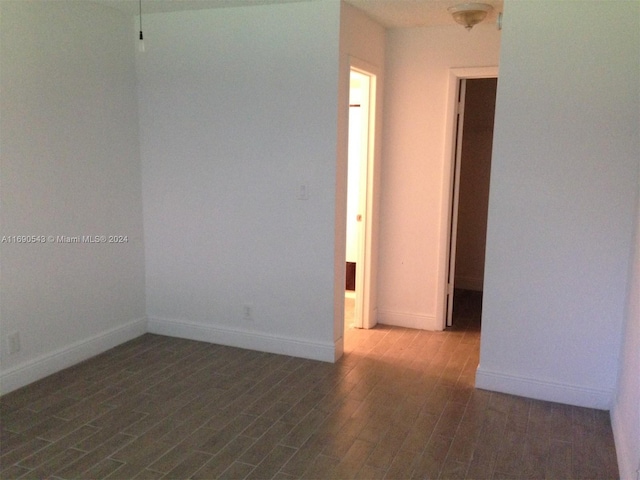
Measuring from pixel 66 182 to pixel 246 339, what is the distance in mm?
1708

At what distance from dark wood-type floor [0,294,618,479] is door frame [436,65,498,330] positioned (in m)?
0.70

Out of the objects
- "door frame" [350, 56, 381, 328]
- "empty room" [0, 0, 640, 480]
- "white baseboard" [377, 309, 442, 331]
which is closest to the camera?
"empty room" [0, 0, 640, 480]

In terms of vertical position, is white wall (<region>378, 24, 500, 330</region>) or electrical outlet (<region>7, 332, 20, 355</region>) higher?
white wall (<region>378, 24, 500, 330</region>)

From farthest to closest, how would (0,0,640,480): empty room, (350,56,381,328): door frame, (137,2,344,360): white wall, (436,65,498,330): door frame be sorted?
(350,56,381,328): door frame
(436,65,498,330): door frame
(137,2,344,360): white wall
(0,0,640,480): empty room

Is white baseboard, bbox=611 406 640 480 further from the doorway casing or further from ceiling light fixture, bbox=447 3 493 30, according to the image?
ceiling light fixture, bbox=447 3 493 30

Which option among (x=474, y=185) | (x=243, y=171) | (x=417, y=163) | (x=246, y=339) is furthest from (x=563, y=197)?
(x=474, y=185)

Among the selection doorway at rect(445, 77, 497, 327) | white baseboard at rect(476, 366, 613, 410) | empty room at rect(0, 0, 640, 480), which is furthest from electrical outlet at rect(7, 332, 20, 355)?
doorway at rect(445, 77, 497, 327)

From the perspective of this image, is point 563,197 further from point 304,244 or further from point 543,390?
point 304,244

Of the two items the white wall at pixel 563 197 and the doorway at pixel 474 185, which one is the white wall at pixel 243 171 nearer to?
the white wall at pixel 563 197

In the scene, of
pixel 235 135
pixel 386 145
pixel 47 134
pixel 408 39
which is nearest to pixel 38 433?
pixel 47 134

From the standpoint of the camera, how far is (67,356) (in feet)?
12.1

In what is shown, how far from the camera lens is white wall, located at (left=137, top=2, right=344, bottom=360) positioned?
3.67 metres

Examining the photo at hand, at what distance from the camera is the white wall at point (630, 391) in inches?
92.8

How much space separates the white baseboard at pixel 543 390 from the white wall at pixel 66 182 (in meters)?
2.75
